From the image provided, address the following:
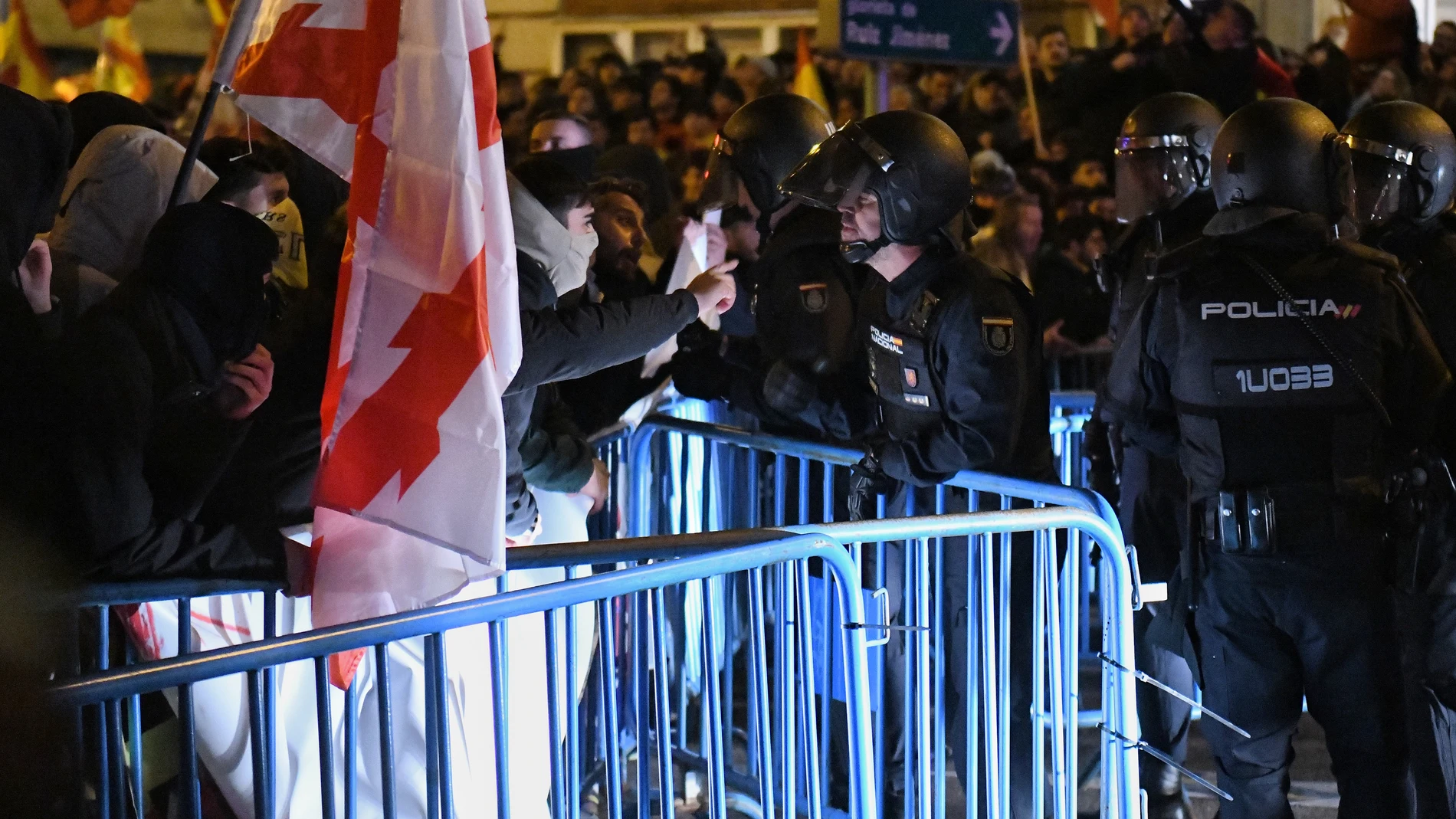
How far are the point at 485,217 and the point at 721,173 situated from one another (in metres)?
2.52

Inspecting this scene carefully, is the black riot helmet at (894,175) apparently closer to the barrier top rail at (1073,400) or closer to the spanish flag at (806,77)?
the barrier top rail at (1073,400)

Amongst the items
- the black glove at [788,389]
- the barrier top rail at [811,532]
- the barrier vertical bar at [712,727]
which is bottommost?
the barrier vertical bar at [712,727]

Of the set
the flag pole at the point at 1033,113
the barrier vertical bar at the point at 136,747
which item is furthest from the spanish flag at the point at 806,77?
the barrier vertical bar at the point at 136,747

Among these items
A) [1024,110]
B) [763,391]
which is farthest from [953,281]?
[1024,110]

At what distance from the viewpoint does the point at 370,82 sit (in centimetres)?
284

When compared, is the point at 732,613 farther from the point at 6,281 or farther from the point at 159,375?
the point at 6,281

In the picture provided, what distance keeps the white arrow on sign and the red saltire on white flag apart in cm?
488

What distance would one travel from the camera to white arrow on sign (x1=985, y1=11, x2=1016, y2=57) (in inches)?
291

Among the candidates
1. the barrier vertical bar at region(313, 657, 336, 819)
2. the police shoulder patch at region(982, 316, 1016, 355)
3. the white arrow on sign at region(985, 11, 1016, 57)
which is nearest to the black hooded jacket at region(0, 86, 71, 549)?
the barrier vertical bar at region(313, 657, 336, 819)

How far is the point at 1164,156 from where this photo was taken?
519cm

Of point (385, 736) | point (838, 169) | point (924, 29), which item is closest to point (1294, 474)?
point (838, 169)

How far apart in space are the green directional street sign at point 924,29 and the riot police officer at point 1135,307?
6.27ft

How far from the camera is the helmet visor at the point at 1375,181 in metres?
4.52

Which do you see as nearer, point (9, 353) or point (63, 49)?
point (9, 353)
